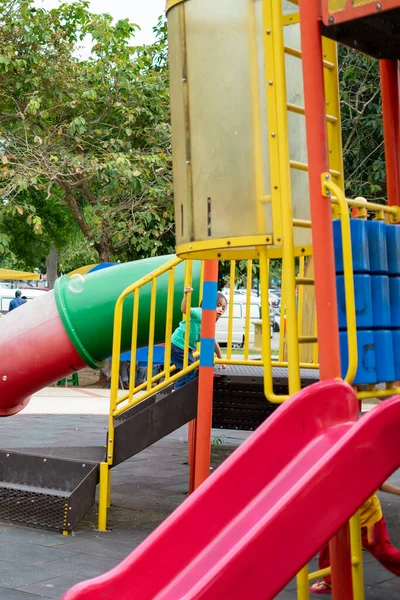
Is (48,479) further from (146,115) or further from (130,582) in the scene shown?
(146,115)

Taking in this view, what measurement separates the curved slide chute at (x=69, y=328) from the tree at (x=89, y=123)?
782 cm

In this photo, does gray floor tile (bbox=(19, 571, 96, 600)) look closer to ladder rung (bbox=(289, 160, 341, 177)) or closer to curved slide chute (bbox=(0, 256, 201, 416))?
curved slide chute (bbox=(0, 256, 201, 416))

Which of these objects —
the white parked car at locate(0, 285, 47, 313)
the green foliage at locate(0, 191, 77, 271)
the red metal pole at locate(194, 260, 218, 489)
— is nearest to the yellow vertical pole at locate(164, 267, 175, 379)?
the red metal pole at locate(194, 260, 218, 489)

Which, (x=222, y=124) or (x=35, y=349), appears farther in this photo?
(x=35, y=349)

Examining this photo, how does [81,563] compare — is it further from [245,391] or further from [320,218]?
[320,218]

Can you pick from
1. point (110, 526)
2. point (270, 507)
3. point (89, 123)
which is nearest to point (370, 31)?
point (270, 507)

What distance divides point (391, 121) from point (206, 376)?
214cm

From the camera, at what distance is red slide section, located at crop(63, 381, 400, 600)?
265 cm

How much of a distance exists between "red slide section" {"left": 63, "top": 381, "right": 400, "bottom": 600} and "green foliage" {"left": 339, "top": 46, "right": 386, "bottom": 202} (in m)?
8.83

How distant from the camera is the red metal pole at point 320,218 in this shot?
3361 mm

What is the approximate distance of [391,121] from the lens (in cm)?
432

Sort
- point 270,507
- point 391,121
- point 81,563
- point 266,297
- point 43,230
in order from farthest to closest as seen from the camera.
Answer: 1. point 43,230
2. point 81,563
3. point 391,121
4. point 266,297
5. point 270,507

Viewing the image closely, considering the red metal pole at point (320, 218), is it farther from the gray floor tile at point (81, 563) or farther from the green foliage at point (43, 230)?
the green foliage at point (43, 230)

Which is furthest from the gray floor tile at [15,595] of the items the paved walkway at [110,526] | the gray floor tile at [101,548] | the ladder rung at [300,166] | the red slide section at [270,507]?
the ladder rung at [300,166]
